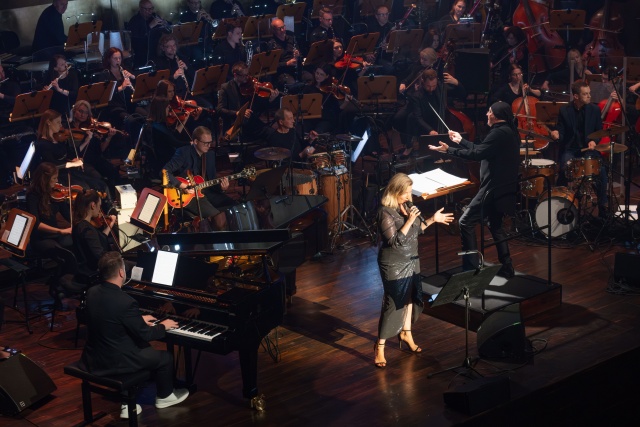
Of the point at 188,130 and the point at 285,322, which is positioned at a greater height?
the point at 188,130

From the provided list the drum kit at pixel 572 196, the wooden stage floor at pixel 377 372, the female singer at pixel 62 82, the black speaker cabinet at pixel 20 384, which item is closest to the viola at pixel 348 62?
the female singer at pixel 62 82

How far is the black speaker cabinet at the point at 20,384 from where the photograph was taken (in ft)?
21.5

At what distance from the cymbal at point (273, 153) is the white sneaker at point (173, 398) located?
11.9 feet

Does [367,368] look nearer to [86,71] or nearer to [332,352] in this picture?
[332,352]

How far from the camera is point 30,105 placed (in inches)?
426

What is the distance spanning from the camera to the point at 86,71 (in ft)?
41.4

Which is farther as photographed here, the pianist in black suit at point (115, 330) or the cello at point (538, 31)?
the cello at point (538, 31)

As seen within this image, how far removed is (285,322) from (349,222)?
249 centimetres

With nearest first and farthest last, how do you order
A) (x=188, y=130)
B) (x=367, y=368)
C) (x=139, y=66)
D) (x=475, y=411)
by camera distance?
(x=475, y=411), (x=367, y=368), (x=188, y=130), (x=139, y=66)

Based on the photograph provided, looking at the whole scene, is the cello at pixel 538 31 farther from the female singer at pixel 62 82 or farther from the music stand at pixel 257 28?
the female singer at pixel 62 82

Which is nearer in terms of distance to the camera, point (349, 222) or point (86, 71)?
point (349, 222)

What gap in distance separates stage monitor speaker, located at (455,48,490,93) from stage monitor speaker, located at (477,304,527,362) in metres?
5.75

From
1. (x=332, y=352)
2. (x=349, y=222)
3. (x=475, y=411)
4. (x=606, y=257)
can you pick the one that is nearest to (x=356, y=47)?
(x=349, y=222)

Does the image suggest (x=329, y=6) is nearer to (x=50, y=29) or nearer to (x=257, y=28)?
(x=257, y=28)
